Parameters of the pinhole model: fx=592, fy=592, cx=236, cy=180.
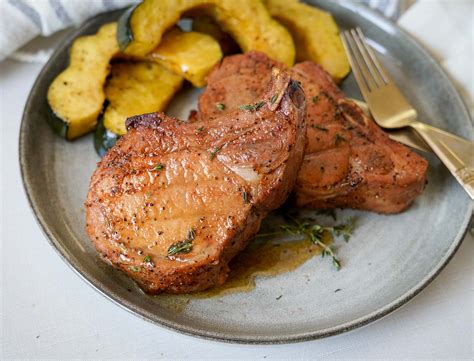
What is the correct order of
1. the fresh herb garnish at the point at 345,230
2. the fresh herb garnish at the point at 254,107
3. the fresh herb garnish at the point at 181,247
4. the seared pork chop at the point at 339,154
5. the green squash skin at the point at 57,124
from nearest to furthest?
1. the fresh herb garnish at the point at 181,247
2. the fresh herb garnish at the point at 254,107
3. the seared pork chop at the point at 339,154
4. the fresh herb garnish at the point at 345,230
5. the green squash skin at the point at 57,124

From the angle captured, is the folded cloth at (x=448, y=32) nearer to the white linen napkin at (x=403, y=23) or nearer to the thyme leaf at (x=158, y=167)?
the white linen napkin at (x=403, y=23)

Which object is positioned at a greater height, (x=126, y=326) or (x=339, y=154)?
(x=339, y=154)

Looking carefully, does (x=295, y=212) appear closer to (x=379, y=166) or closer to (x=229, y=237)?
(x=379, y=166)

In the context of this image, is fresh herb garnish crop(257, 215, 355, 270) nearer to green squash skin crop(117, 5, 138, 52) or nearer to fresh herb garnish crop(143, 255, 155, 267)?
fresh herb garnish crop(143, 255, 155, 267)

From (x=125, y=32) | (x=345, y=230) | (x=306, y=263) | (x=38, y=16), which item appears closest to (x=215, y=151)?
(x=306, y=263)

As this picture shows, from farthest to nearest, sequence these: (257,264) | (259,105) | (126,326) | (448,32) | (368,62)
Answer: (448,32) → (368,62) → (257,264) → (126,326) → (259,105)

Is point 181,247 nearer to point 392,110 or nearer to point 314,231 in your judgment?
point 314,231

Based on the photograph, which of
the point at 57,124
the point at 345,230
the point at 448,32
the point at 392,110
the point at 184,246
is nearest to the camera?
the point at 184,246

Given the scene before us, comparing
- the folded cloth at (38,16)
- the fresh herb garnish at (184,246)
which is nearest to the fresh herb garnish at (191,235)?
the fresh herb garnish at (184,246)
